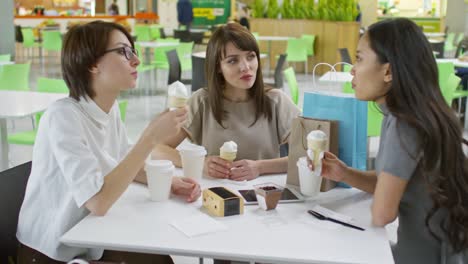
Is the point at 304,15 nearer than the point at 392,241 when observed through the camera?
No

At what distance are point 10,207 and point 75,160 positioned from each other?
36 cm

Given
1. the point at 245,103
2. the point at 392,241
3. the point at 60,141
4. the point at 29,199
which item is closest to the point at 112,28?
the point at 60,141

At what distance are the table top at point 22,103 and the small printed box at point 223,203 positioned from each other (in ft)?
6.36

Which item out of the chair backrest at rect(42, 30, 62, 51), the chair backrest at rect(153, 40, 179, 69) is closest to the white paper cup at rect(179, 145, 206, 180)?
the chair backrest at rect(153, 40, 179, 69)

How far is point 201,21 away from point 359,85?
587 inches

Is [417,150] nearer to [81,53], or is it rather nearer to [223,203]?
[223,203]

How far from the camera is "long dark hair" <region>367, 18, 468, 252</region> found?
159 cm

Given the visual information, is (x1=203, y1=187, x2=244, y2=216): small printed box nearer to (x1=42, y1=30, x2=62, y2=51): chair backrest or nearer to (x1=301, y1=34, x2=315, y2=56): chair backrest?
(x1=301, y1=34, x2=315, y2=56): chair backrest

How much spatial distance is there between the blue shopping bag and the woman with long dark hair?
0.75 ft

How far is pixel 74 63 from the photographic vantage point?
1.82 m

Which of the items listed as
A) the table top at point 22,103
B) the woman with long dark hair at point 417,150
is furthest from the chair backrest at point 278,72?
the woman with long dark hair at point 417,150

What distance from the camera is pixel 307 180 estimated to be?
74.6 inches

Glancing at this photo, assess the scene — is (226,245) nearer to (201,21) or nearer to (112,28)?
(112,28)

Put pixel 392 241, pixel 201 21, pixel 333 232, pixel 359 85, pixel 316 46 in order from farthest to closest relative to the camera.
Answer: pixel 201 21 < pixel 316 46 < pixel 392 241 < pixel 359 85 < pixel 333 232
